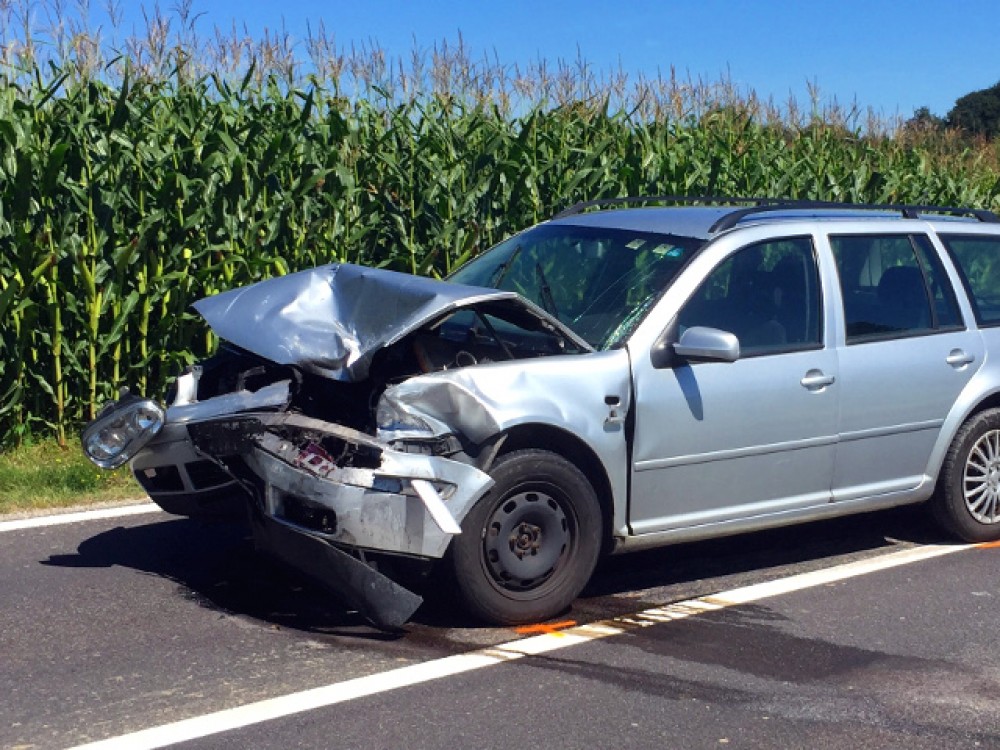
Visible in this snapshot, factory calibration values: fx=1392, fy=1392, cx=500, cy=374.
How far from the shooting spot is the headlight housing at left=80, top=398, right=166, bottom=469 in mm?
5859

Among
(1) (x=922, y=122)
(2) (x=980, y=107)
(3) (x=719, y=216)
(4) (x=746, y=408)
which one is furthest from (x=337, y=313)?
(2) (x=980, y=107)

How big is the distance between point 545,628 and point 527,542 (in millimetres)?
365

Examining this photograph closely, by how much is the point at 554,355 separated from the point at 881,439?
6.17 feet

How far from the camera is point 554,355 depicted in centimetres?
603

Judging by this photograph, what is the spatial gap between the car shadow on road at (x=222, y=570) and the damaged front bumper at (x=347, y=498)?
1.15 feet

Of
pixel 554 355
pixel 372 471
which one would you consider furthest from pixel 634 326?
pixel 372 471

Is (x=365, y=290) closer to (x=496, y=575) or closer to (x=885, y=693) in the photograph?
(x=496, y=575)

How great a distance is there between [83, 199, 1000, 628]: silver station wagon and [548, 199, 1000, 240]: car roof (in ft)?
0.08

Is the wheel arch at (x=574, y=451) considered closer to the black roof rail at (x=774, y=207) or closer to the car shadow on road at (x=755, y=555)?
the car shadow on road at (x=755, y=555)

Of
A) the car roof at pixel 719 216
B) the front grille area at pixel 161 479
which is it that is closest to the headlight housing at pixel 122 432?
the front grille area at pixel 161 479

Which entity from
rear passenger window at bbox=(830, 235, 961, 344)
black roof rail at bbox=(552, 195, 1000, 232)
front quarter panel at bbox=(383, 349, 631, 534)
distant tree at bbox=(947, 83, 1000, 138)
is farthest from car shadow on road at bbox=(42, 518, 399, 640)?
distant tree at bbox=(947, 83, 1000, 138)

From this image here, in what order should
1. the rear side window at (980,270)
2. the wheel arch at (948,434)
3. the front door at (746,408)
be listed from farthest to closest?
1. the rear side window at (980,270)
2. the wheel arch at (948,434)
3. the front door at (746,408)

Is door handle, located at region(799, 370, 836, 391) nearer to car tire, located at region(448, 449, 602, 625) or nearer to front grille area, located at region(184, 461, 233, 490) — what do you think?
car tire, located at region(448, 449, 602, 625)

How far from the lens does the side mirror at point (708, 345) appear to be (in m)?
5.96
